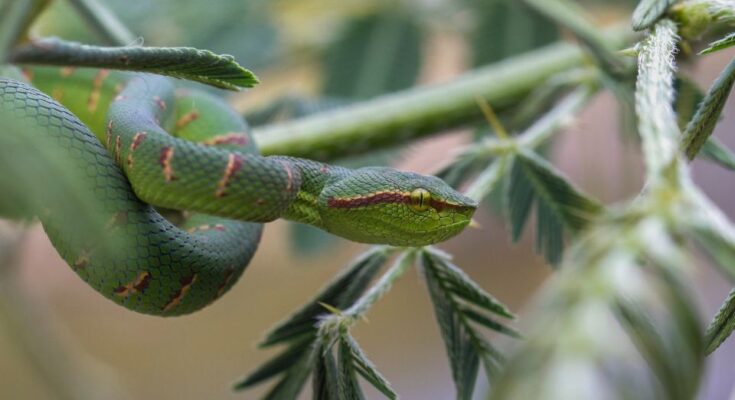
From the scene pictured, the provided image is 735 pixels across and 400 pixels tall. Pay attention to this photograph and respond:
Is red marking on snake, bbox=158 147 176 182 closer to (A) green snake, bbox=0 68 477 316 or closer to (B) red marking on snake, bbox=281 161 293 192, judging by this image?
(A) green snake, bbox=0 68 477 316

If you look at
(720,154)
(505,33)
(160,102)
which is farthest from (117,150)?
(505,33)

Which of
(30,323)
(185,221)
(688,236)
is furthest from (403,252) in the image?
(30,323)

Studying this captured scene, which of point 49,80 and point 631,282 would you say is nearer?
point 631,282

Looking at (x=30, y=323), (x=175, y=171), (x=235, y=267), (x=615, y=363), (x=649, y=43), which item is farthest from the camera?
(x=30, y=323)

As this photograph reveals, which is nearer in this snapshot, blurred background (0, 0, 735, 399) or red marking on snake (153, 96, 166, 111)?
red marking on snake (153, 96, 166, 111)

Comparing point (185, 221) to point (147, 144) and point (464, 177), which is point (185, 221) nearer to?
point (147, 144)

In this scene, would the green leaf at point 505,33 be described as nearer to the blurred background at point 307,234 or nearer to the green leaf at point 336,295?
the blurred background at point 307,234

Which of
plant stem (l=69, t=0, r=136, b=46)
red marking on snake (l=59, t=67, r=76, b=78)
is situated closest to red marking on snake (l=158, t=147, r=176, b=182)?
plant stem (l=69, t=0, r=136, b=46)
